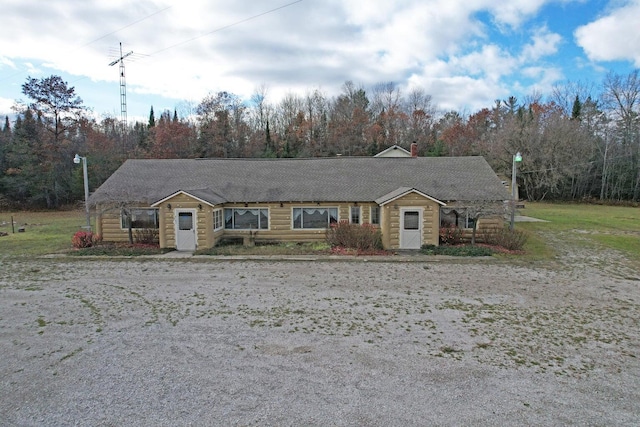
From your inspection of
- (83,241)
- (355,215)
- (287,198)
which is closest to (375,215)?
(355,215)

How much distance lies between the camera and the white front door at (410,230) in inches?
605

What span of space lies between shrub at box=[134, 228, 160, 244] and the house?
0.32 meters

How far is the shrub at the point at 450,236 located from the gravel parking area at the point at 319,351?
5.12m

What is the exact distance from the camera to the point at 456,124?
47562 mm

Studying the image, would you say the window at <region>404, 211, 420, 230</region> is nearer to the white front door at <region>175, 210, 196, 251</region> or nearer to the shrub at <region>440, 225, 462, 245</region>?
the shrub at <region>440, 225, 462, 245</region>

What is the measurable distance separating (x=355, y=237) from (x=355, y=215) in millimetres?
2228

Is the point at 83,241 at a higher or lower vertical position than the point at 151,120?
lower

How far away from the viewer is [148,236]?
16516 millimetres

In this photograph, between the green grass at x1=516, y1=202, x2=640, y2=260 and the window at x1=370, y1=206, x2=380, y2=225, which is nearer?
the green grass at x1=516, y1=202, x2=640, y2=260

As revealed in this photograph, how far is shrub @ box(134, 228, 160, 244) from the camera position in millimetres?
16469

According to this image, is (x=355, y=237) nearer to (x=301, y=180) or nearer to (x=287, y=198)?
(x=287, y=198)

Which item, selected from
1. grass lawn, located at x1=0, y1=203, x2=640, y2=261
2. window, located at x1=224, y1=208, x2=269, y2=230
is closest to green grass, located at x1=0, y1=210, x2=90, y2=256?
grass lawn, located at x1=0, y1=203, x2=640, y2=261

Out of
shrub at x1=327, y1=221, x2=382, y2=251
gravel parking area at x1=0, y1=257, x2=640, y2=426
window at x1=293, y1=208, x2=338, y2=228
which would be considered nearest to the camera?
gravel parking area at x1=0, y1=257, x2=640, y2=426

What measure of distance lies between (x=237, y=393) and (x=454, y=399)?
2.91 m
